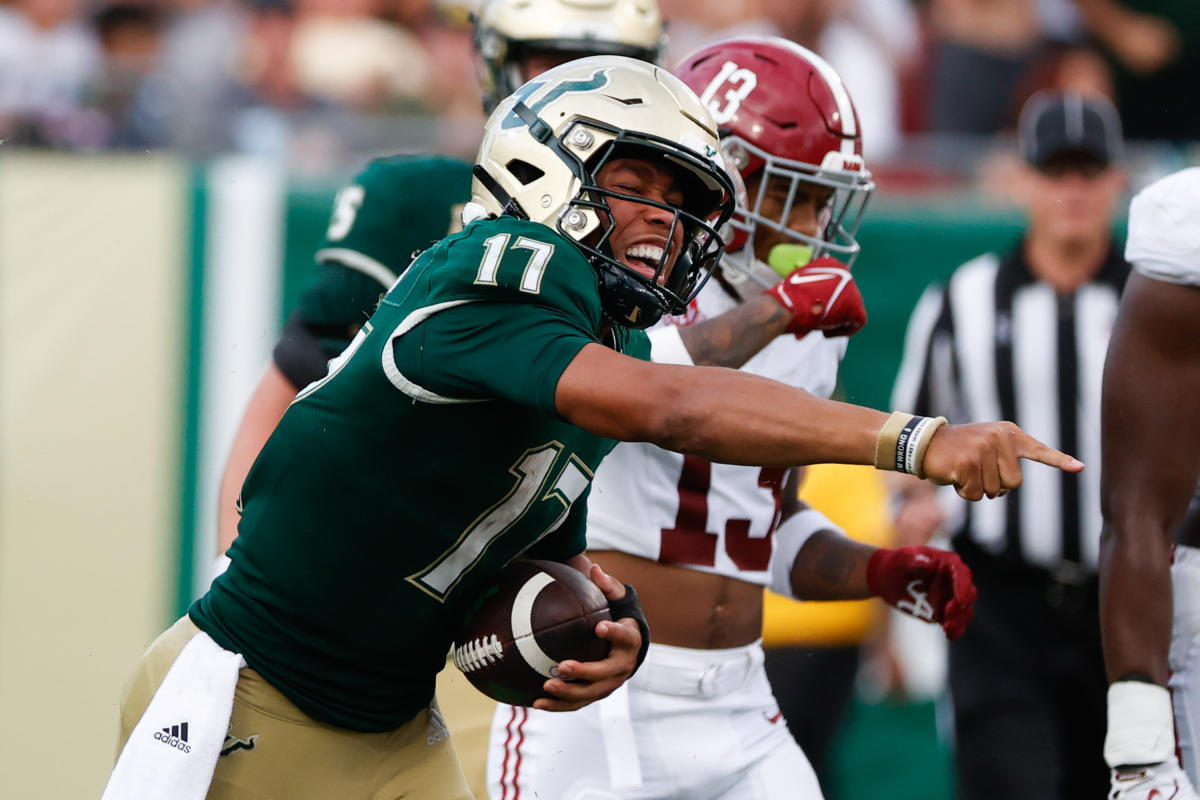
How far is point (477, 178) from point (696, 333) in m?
0.66

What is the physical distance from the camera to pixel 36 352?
656cm

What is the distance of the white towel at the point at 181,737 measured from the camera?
2.71 meters

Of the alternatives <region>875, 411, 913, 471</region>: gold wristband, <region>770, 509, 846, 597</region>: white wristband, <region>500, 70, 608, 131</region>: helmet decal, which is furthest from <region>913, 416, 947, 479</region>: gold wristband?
<region>770, 509, 846, 597</region>: white wristband

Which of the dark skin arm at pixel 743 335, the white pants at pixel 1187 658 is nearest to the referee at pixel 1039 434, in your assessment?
the white pants at pixel 1187 658

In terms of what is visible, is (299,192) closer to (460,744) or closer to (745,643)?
(460,744)

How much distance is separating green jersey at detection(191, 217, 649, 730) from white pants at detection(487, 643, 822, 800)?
1.70ft

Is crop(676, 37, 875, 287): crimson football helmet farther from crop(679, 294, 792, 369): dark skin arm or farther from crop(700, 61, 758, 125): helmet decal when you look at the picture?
crop(679, 294, 792, 369): dark skin arm

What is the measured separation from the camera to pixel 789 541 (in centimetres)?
390

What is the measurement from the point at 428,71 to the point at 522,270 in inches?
220

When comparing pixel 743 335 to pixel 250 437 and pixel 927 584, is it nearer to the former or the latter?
pixel 927 584

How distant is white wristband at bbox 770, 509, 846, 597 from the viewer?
3.89m

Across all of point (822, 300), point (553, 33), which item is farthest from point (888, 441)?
point (553, 33)

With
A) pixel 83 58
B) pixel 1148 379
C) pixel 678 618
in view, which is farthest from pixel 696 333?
pixel 83 58

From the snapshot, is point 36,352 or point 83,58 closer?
point 36,352
